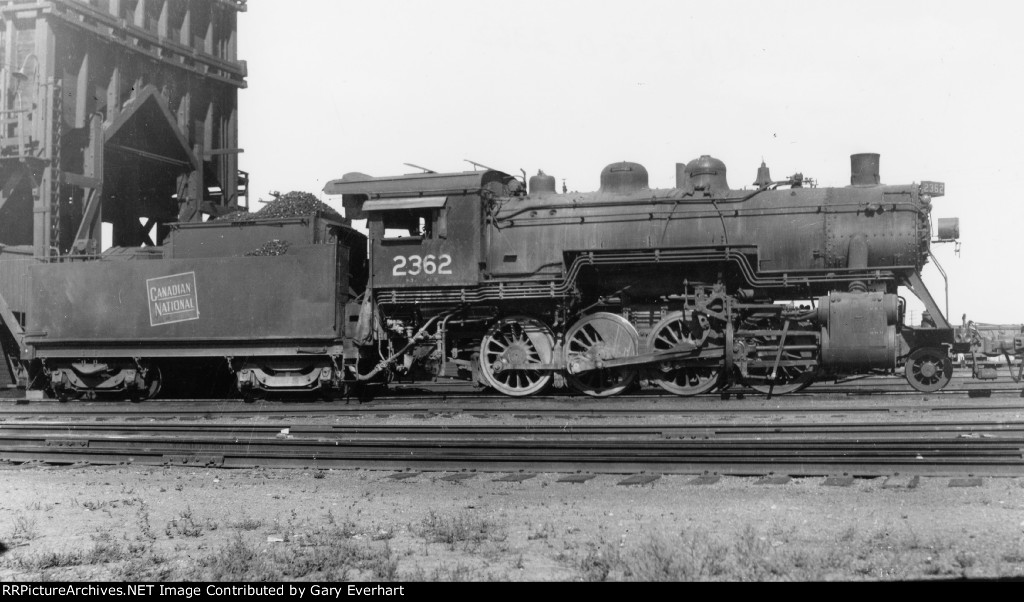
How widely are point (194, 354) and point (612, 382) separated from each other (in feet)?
20.8

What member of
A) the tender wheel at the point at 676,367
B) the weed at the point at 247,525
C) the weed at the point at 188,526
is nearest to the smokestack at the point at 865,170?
the tender wheel at the point at 676,367

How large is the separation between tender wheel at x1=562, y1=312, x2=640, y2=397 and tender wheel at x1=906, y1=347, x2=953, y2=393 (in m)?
A: 3.55

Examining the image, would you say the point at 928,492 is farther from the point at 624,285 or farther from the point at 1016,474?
the point at 624,285

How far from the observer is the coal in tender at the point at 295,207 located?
15.2 meters

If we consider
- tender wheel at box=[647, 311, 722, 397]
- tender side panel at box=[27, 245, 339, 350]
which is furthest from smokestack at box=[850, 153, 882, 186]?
tender side panel at box=[27, 245, 339, 350]

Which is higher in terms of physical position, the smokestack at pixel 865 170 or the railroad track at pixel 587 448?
the smokestack at pixel 865 170

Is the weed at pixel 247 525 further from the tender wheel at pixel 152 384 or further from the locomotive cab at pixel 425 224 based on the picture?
the tender wheel at pixel 152 384

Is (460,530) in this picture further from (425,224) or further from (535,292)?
(425,224)

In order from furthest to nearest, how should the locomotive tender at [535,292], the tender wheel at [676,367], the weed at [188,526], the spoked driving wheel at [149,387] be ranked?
the spoked driving wheel at [149,387] < the tender wheel at [676,367] < the locomotive tender at [535,292] < the weed at [188,526]

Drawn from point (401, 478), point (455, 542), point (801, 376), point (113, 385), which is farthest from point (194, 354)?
point (455, 542)

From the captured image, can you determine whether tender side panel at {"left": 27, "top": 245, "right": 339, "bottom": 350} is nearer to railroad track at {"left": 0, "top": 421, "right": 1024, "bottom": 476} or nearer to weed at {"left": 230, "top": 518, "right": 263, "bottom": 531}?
railroad track at {"left": 0, "top": 421, "right": 1024, "bottom": 476}

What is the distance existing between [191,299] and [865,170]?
9.96m

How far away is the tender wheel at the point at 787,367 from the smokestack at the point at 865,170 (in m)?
2.16
